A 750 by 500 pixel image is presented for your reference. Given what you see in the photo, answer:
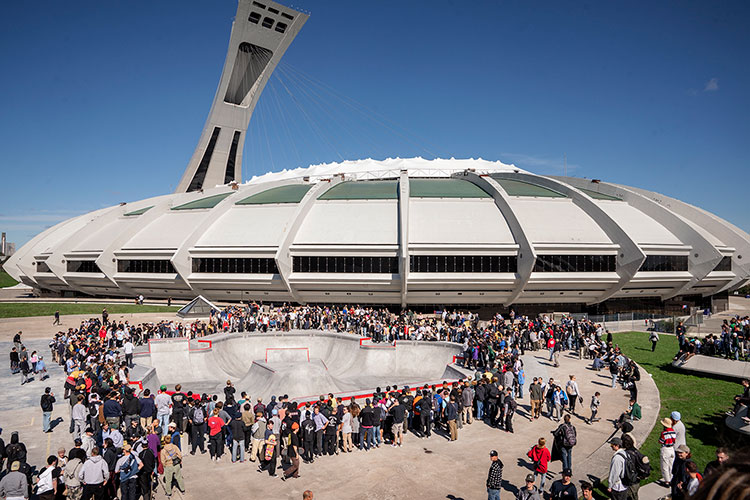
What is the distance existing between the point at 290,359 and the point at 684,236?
114 feet

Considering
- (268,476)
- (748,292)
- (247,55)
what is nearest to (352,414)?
(268,476)

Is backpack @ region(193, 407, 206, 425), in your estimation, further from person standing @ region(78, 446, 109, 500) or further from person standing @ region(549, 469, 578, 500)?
person standing @ region(549, 469, 578, 500)

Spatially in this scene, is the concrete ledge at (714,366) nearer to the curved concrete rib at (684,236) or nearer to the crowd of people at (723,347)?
the crowd of people at (723,347)

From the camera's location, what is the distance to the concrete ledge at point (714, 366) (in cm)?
1972

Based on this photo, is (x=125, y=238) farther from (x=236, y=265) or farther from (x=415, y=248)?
(x=415, y=248)

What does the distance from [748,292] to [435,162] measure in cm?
4235

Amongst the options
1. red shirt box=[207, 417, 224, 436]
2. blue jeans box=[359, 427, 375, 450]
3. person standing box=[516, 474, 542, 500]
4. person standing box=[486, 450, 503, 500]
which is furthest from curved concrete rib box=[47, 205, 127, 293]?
person standing box=[516, 474, 542, 500]

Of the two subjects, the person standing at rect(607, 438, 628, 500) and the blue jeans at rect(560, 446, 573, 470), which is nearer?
the person standing at rect(607, 438, 628, 500)

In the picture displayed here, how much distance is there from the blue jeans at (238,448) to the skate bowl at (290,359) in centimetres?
951

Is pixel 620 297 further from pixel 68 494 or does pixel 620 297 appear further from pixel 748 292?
pixel 68 494

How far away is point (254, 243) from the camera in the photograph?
132ft

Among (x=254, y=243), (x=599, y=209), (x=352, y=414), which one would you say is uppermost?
(x=599, y=209)

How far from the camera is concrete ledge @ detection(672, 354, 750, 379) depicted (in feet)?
64.7

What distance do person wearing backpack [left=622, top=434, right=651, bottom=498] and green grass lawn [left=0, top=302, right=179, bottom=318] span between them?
36.2 meters
